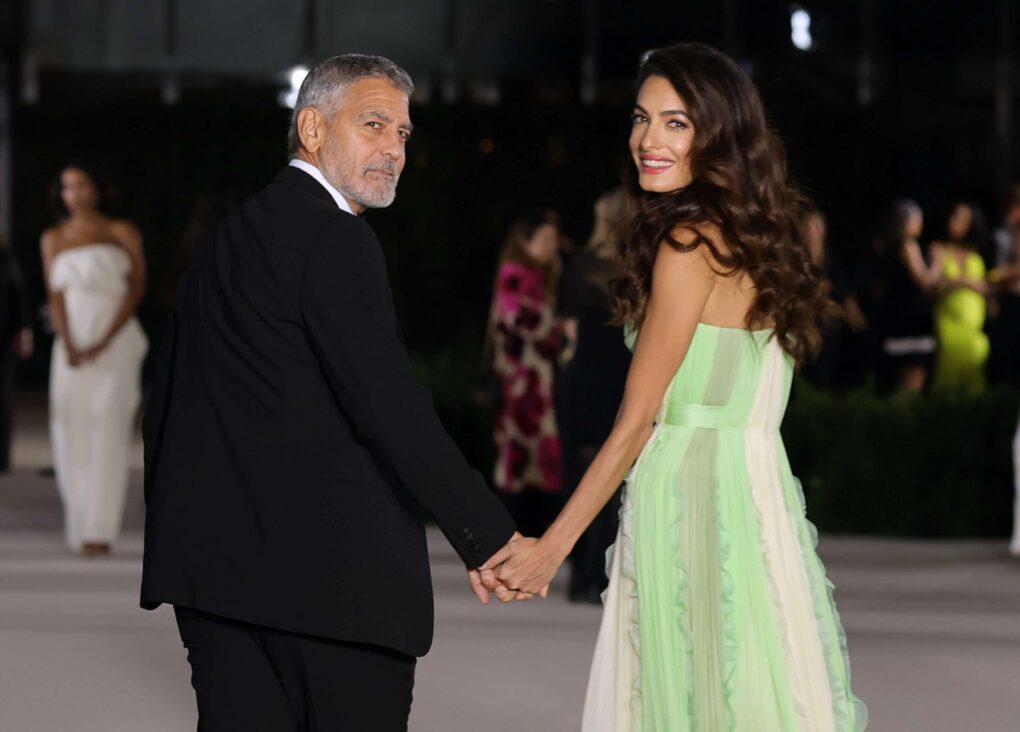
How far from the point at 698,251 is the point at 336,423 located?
862 mm

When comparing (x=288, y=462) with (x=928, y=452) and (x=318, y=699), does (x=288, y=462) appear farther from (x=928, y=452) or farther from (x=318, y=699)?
(x=928, y=452)

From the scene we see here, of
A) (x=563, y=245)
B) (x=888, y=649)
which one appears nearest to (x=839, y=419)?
(x=563, y=245)

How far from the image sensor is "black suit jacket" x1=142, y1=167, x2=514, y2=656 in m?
3.93

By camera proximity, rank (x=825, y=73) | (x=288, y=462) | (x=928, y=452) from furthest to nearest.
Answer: (x=825, y=73) < (x=928, y=452) < (x=288, y=462)

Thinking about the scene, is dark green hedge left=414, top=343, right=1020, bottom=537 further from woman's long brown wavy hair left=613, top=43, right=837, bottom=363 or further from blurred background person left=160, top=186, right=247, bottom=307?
woman's long brown wavy hair left=613, top=43, right=837, bottom=363

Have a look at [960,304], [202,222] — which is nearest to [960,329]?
[960,304]

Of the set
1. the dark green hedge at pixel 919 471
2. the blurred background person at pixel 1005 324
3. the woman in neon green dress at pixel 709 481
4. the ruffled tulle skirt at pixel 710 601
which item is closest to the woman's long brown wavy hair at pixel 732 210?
the woman in neon green dress at pixel 709 481

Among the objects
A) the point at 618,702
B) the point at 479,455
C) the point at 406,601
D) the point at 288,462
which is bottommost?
the point at 479,455

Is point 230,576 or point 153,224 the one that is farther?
point 153,224

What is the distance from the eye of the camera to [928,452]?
39.8ft

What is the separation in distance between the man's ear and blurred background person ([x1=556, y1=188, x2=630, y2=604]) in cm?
492

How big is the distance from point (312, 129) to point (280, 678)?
106cm

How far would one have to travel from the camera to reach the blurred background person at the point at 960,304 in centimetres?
1512

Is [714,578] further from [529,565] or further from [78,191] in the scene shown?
[78,191]
